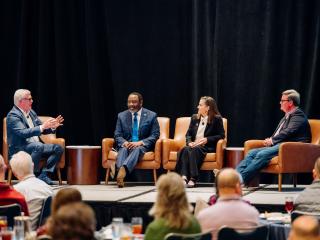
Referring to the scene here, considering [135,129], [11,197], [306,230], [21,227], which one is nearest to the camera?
[306,230]

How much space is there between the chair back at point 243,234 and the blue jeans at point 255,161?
14.2 feet

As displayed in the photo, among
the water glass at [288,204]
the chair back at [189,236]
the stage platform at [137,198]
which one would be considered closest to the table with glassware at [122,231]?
the chair back at [189,236]

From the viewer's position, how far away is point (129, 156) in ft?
30.5

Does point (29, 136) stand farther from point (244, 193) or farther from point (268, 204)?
point (268, 204)

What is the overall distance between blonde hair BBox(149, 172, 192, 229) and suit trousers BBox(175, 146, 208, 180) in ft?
15.8

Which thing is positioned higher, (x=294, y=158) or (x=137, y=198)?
(x=294, y=158)

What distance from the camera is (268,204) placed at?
7.25 metres

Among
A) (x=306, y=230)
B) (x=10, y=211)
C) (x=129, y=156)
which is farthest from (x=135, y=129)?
(x=306, y=230)

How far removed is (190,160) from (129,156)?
0.75 meters

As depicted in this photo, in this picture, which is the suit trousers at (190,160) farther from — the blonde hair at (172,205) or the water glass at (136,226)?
the blonde hair at (172,205)

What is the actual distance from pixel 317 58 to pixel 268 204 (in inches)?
123

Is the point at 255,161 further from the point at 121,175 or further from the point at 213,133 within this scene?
the point at 121,175

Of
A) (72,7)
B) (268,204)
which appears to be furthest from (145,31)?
(268,204)

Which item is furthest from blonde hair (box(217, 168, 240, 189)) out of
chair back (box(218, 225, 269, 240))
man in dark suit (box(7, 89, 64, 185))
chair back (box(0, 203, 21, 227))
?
man in dark suit (box(7, 89, 64, 185))
